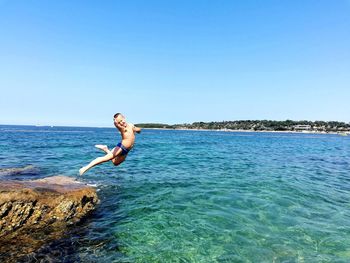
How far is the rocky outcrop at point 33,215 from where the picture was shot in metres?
7.39

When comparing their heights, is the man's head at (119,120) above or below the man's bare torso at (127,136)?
above

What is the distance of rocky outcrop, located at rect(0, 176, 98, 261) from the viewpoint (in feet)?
24.3

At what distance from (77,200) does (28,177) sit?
23.4ft

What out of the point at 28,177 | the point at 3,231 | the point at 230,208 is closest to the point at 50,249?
the point at 3,231

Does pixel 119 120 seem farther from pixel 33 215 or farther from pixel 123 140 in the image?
pixel 33 215

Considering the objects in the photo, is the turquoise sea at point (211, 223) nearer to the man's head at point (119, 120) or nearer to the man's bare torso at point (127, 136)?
the man's bare torso at point (127, 136)

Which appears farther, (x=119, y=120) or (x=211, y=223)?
(x=211, y=223)

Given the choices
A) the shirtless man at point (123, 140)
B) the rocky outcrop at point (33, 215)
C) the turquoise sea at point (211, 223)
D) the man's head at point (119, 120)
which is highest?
the man's head at point (119, 120)

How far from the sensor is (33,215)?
867 cm

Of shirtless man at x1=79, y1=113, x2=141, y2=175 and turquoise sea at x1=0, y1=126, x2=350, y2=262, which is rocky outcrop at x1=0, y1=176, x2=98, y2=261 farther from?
shirtless man at x1=79, y1=113, x2=141, y2=175

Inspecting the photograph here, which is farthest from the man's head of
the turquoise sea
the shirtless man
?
the turquoise sea

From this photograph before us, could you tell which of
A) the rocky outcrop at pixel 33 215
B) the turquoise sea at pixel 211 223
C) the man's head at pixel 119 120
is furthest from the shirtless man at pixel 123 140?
the rocky outcrop at pixel 33 215

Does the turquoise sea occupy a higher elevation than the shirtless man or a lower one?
lower

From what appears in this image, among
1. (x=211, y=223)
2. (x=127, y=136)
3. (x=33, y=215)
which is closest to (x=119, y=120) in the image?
(x=127, y=136)
